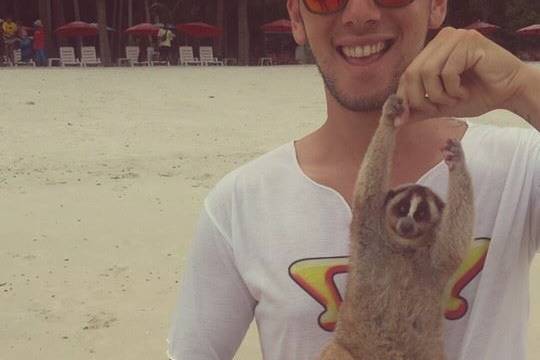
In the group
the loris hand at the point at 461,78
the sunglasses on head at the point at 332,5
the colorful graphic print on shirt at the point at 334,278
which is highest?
the sunglasses on head at the point at 332,5

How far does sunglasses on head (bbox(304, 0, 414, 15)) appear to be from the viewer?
2.68 meters

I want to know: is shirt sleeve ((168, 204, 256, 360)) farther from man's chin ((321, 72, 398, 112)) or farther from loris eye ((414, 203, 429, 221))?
loris eye ((414, 203, 429, 221))

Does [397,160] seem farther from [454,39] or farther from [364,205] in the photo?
[454,39]

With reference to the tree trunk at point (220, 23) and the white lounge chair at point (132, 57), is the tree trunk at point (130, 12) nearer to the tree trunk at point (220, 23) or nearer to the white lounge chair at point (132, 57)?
the white lounge chair at point (132, 57)

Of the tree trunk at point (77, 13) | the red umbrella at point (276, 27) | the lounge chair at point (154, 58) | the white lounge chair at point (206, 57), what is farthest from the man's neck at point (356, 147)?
the tree trunk at point (77, 13)

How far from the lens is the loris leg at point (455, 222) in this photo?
2.60 metres

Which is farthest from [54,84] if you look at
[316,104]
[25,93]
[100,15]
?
[100,15]

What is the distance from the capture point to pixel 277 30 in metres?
49.8

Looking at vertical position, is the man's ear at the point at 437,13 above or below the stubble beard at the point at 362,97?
above

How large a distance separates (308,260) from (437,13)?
940 mm

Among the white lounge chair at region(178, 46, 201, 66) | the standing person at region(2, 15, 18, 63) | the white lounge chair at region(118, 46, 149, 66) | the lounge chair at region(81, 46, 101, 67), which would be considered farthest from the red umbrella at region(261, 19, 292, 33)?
the standing person at region(2, 15, 18, 63)

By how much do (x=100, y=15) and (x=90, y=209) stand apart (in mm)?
33778

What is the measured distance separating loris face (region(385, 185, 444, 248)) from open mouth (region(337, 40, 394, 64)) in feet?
1.40

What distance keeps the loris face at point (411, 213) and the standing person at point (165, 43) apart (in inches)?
1726
